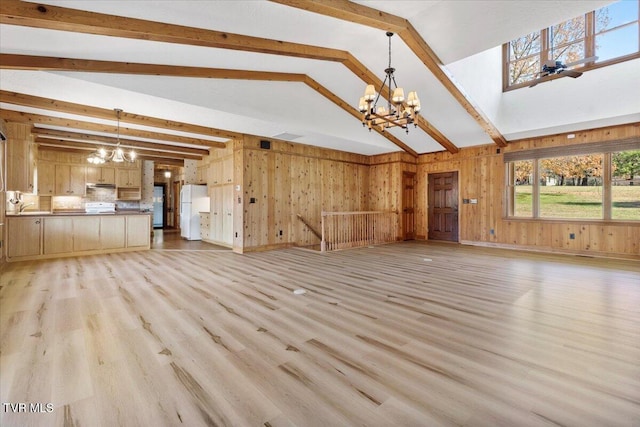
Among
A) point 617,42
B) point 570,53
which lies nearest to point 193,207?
point 570,53

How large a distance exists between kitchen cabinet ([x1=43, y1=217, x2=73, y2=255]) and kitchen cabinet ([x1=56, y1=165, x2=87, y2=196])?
320 centimetres

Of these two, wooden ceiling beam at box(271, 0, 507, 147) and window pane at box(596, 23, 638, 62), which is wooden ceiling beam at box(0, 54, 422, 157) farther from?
window pane at box(596, 23, 638, 62)

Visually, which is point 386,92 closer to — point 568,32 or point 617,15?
point 568,32

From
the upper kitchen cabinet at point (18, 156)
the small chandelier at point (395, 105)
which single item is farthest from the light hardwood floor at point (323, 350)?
the small chandelier at point (395, 105)

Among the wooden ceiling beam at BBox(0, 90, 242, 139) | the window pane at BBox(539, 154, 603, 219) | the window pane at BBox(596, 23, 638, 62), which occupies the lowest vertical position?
the window pane at BBox(539, 154, 603, 219)

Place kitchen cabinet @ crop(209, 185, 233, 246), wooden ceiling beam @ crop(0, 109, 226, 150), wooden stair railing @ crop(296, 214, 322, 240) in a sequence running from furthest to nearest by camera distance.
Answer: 1. wooden stair railing @ crop(296, 214, 322, 240)
2. kitchen cabinet @ crop(209, 185, 233, 246)
3. wooden ceiling beam @ crop(0, 109, 226, 150)

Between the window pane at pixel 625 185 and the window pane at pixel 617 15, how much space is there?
2.43m

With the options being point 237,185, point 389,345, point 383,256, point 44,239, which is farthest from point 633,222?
point 44,239

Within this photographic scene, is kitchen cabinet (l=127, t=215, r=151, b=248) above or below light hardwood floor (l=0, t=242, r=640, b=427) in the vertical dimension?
above

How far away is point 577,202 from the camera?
6.43 m

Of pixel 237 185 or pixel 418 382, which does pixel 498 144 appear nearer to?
pixel 237 185

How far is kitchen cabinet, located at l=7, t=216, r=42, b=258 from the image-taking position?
5.46 metres

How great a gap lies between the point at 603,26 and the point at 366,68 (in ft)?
14.5

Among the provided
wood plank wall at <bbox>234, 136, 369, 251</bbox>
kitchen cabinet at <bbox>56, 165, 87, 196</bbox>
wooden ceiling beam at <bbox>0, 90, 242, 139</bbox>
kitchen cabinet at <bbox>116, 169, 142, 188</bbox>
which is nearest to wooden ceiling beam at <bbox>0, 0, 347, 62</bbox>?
wooden ceiling beam at <bbox>0, 90, 242, 139</bbox>
